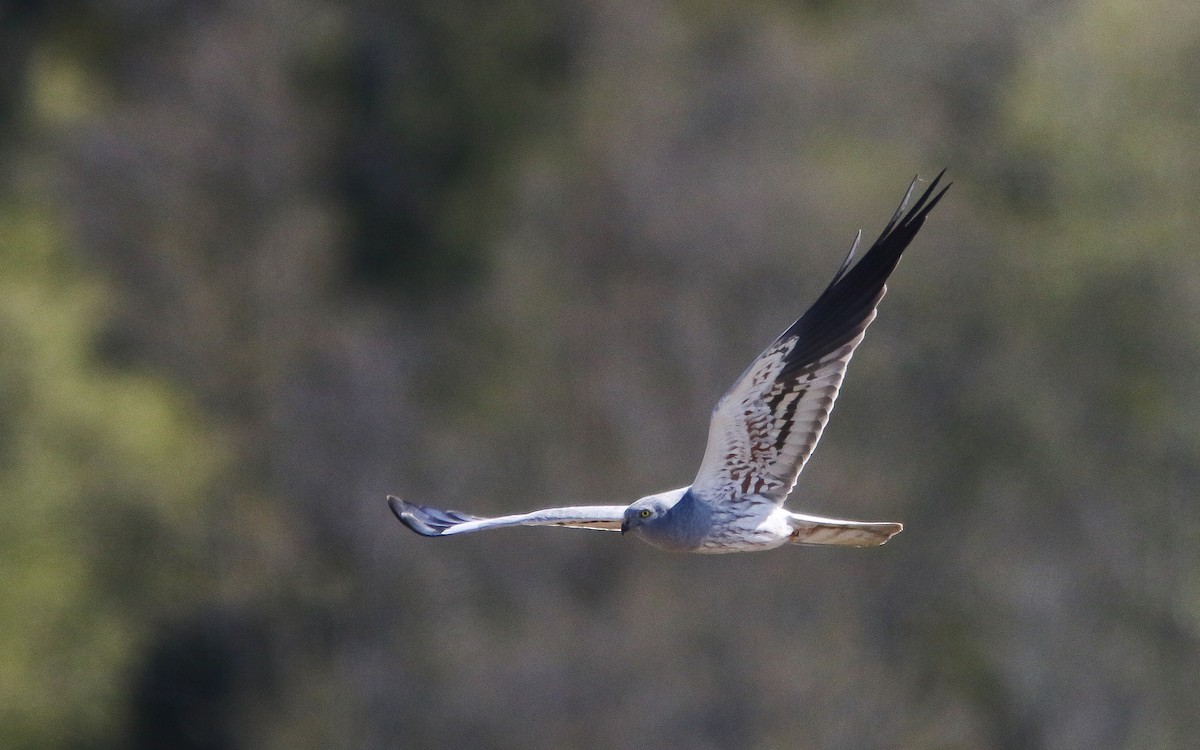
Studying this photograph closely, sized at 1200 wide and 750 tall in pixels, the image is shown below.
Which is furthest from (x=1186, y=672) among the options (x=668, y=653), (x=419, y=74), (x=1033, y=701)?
(x=419, y=74)

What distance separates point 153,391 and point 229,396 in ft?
3.40

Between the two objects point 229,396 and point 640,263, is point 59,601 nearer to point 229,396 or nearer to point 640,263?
point 229,396

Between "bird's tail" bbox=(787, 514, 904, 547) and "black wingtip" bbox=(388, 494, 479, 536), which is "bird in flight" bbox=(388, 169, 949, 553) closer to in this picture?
"bird's tail" bbox=(787, 514, 904, 547)

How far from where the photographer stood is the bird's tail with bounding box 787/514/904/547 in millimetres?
8633

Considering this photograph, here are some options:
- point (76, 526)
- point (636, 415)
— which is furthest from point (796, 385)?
point (76, 526)

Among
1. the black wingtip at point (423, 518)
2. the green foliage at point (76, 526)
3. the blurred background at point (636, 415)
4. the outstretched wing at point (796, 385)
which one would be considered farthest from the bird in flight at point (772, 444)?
the green foliage at point (76, 526)

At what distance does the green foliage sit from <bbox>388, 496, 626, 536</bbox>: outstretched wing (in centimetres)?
1386

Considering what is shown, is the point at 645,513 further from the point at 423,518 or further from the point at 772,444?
the point at 423,518

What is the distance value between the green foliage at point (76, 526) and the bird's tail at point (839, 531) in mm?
15037

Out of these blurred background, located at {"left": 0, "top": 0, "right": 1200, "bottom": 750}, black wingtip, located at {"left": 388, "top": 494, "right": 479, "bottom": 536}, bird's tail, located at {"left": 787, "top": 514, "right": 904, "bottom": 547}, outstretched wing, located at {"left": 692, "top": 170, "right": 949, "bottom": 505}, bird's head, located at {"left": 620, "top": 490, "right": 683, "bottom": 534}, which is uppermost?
blurred background, located at {"left": 0, "top": 0, "right": 1200, "bottom": 750}

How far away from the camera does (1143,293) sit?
2416 cm

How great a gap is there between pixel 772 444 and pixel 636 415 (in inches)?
513

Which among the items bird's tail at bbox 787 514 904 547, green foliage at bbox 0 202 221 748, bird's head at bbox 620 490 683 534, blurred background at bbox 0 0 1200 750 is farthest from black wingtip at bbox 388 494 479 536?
green foliage at bbox 0 202 221 748

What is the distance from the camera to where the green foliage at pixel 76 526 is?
72.8 ft
